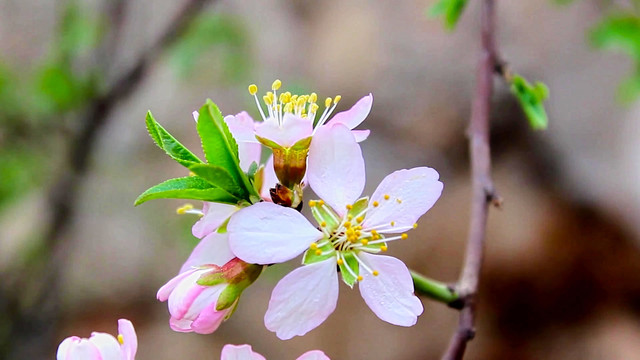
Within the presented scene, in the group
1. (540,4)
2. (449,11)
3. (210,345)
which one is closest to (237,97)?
(210,345)

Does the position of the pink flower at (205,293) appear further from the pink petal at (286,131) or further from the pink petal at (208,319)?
the pink petal at (286,131)

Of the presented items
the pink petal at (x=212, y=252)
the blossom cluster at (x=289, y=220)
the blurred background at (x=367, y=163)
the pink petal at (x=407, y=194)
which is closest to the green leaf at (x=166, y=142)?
the blossom cluster at (x=289, y=220)

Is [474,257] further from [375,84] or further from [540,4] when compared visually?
[540,4]

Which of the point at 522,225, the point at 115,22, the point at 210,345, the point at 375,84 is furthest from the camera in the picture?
the point at 375,84

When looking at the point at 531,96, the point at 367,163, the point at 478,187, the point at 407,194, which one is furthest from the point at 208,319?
the point at 367,163

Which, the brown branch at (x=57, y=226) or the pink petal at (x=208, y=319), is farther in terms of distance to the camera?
the brown branch at (x=57, y=226)

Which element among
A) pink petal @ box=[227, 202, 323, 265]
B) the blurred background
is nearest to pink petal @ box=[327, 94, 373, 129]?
pink petal @ box=[227, 202, 323, 265]

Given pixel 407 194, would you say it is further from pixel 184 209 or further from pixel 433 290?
pixel 184 209
